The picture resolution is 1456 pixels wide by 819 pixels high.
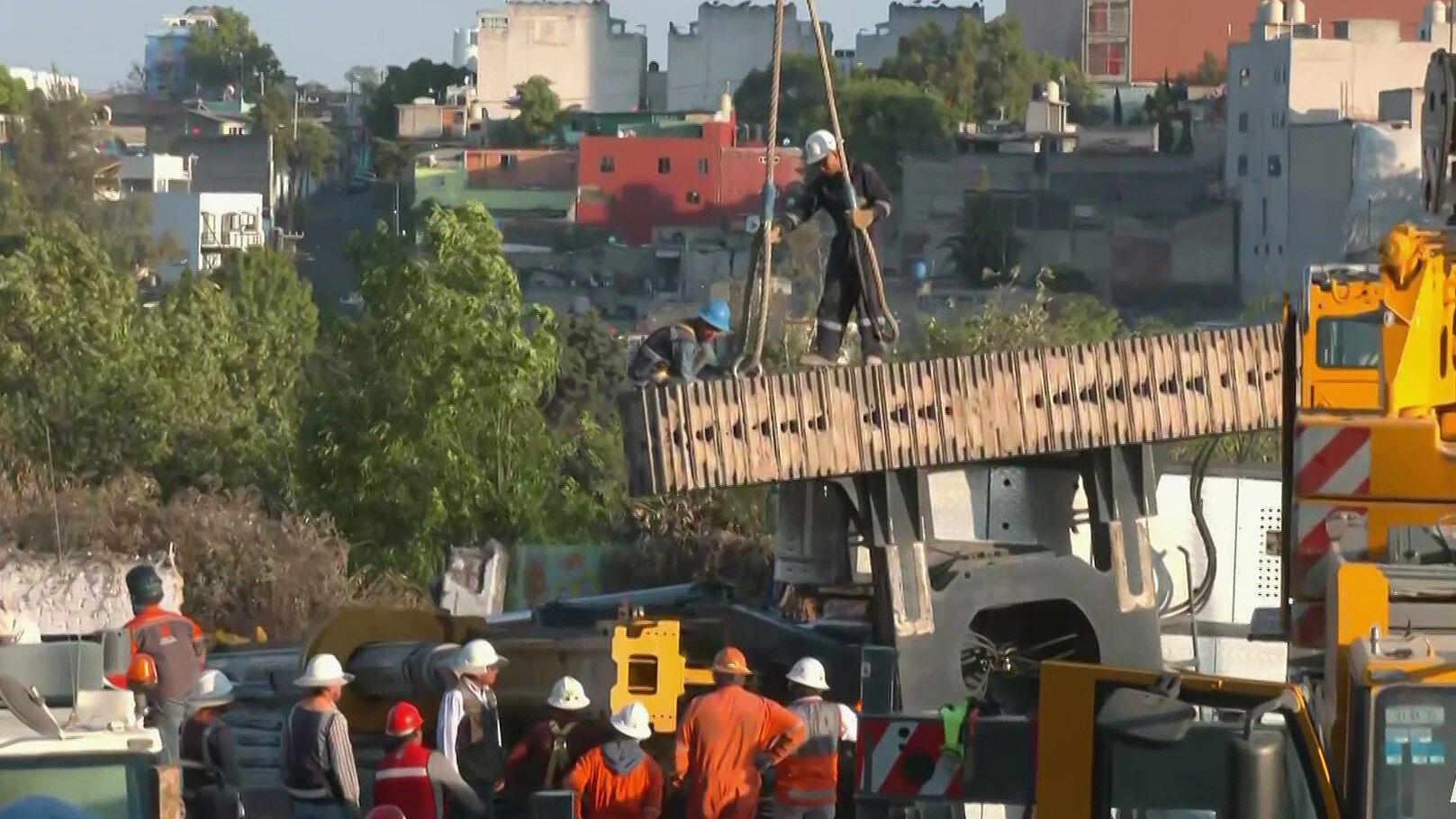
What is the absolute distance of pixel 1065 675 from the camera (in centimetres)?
731

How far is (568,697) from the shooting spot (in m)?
13.0

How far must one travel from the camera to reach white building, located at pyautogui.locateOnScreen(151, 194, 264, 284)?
95.5 m

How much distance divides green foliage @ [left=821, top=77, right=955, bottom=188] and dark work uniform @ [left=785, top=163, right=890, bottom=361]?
8259cm

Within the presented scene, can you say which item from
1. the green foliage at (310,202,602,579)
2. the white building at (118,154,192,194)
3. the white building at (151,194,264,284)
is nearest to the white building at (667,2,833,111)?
the white building at (118,154,192,194)

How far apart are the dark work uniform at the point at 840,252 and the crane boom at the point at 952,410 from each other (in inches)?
33.0

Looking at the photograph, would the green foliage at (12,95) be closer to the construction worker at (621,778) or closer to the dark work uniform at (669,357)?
the dark work uniform at (669,357)

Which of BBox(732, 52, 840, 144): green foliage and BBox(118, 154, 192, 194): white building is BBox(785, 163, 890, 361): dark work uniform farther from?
BBox(118, 154, 192, 194): white building

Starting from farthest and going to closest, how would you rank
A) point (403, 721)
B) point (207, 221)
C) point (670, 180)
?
point (670, 180), point (207, 221), point (403, 721)

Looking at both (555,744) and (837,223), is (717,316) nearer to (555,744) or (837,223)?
(837,223)

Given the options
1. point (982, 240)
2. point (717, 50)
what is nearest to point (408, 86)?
point (717, 50)

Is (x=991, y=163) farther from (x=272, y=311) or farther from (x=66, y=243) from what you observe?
(x=66, y=243)

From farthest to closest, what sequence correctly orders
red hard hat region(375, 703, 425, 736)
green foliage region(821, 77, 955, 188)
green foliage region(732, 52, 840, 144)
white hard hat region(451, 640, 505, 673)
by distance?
green foliage region(732, 52, 840, 144)
green foliage region(821, 77, 955, 188)
white hard hat region(451, 640, 505, 673)
red hard hat region(375, 703, 425, 736)

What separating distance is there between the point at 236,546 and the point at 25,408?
10.8m

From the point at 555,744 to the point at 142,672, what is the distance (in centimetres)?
190
